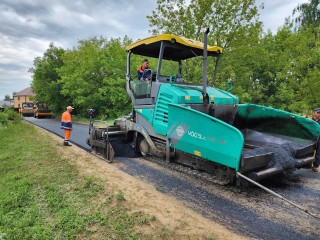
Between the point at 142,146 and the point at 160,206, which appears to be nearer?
the point at 160,206

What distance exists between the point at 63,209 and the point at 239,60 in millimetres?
12165

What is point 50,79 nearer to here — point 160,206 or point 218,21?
point 218,21

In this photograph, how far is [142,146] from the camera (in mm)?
5977

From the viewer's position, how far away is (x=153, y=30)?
46.7 ft

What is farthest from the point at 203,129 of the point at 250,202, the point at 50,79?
the point at 50,79

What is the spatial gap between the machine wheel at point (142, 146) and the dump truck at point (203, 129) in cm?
2

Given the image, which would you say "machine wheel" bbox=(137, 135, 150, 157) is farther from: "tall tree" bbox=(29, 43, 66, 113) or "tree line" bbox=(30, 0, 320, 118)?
"tall tree" bbox=(29, 43, 66, 113)

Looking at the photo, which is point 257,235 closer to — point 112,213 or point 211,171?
point 211,171

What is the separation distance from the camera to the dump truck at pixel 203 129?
12.9 ft

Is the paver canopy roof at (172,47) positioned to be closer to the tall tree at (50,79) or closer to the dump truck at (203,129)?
the dump truck at (203,129)

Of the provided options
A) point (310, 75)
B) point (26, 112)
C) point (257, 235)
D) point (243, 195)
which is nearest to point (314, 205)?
point (243, 195)

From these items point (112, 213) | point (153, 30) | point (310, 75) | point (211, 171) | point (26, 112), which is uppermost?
point (153, 30)

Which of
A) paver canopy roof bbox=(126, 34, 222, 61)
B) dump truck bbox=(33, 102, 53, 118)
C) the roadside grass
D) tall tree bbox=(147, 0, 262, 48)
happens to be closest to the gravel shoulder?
the roadside grass

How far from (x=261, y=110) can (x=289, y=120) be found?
0.57 meters
